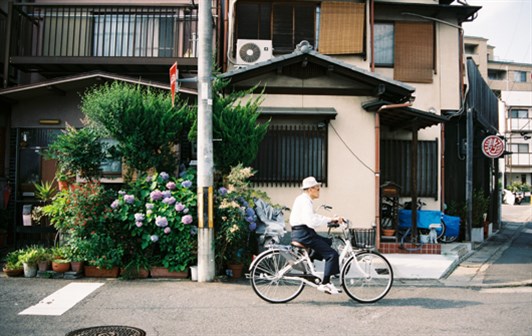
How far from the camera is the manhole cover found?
543cm

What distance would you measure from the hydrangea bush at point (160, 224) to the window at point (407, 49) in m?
8.87

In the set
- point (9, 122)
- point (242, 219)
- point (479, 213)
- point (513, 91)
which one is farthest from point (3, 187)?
point (513, 91)

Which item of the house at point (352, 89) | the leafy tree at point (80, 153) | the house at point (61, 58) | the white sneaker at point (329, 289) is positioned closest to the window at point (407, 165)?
the house at point (352, 89)

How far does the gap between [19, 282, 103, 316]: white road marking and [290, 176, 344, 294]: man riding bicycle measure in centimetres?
340

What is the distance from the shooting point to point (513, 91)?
50594mm

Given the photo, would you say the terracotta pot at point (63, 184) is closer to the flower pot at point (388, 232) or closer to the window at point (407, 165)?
the flower pot at point (388, 232)

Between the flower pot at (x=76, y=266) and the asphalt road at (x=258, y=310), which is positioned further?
the flower pot at (x=76, y=266)

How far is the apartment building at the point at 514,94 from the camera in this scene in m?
48.8

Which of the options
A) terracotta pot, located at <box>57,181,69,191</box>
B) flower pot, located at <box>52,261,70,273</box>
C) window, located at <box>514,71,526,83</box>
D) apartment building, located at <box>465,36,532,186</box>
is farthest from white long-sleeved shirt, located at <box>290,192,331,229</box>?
window, located at <box>514,71,526,83</box>

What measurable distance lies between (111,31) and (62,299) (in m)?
8.94

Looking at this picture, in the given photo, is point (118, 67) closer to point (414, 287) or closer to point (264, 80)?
point (264, 80)

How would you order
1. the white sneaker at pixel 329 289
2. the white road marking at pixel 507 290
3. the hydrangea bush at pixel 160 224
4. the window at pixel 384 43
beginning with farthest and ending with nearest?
1. the window at pixel 384 43
2. the hydrangea bush at pixel 160 224
3. the white road marking at pixel 507 290
4. the white sneaker at pixel 329 289

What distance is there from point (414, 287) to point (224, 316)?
383 centimetres

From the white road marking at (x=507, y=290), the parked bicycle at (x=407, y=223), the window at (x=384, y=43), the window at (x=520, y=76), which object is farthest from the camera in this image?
the window at (x=520, y=76)
